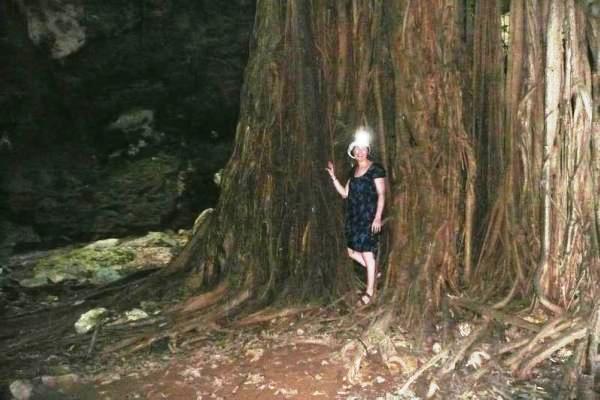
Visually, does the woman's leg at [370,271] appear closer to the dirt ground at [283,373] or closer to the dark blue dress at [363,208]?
the dark blue dress at [363,208]

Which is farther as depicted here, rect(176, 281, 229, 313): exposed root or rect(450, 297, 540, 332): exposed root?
rect(176, 281, 229, 313): exposed root

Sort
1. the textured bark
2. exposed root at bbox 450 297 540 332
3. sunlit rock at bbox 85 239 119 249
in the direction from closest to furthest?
exposed root at bbox 450 297 540 332
the textured bark
sunlit rock at bbox 85 239 119 249

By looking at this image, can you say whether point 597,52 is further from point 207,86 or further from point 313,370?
point 207,86

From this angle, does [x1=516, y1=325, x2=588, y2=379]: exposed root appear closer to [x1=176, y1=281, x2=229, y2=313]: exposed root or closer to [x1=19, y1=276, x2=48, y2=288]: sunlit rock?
[x1=176, y1=281, x2=229, y2=313]: exposed root

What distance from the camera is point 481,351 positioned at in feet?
12.3

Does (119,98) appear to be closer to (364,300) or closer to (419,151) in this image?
(364,300)

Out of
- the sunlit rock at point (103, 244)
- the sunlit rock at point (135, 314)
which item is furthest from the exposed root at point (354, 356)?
the sunlit rock at point (103, 244)

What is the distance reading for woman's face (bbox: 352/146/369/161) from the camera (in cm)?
440

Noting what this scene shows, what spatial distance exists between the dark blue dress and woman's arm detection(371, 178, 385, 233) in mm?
29

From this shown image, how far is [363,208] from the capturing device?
4.53 meters

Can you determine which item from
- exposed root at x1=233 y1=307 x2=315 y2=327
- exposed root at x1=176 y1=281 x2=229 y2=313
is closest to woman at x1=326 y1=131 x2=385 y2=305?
exposed root at x1=233 y1=307 x2=315 y2=327

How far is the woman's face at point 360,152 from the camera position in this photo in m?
4.40

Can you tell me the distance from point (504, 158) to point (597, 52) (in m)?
0.86

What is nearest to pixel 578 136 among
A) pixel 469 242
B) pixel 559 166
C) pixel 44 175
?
pixel 559 166
